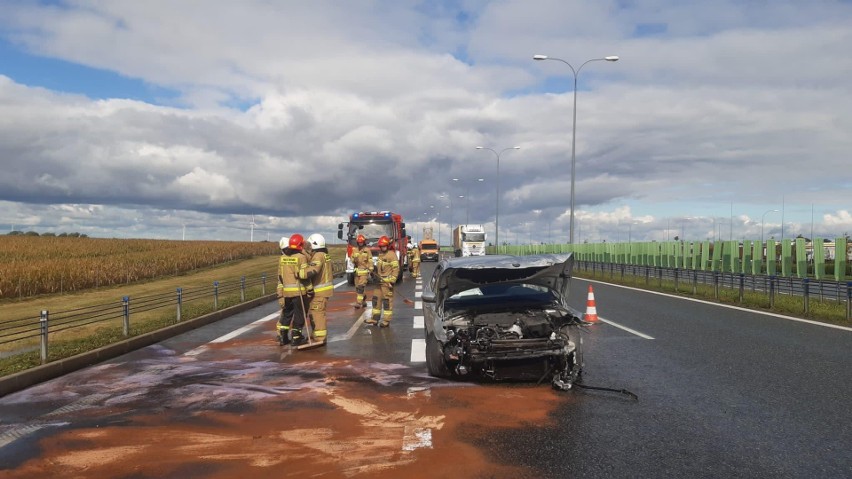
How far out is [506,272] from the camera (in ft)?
25.5

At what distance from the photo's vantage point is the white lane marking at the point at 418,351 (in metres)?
9.11

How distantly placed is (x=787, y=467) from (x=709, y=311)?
42.6 ft

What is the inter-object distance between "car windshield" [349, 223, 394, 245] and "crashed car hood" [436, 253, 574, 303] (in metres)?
20.1

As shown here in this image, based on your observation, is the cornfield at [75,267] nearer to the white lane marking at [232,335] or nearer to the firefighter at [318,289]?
the white lane marking at [232,335]

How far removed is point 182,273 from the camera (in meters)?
42.6

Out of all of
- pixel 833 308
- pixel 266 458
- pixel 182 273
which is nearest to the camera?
pixel 266 458

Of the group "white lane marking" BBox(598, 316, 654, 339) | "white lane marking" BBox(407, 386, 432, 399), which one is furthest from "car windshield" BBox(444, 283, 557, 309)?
"white lane marking" BBox(598, 316, 654, 339)

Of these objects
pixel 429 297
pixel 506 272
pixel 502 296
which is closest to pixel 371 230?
pixel 502 296

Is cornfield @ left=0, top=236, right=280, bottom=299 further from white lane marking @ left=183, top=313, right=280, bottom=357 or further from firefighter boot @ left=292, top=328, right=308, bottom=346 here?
firefighter boot @ left=292, top=328, right=308, bottom=346

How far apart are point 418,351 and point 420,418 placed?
4096 millimetres

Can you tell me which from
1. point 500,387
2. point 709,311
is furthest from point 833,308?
point 500,387

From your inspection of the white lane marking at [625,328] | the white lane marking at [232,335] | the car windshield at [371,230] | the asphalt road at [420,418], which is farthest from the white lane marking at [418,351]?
the car windshield at [371,230]

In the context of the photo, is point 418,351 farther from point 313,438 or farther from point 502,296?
point 313,438

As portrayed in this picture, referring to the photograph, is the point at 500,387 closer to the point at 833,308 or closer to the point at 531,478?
the point at 531,478
